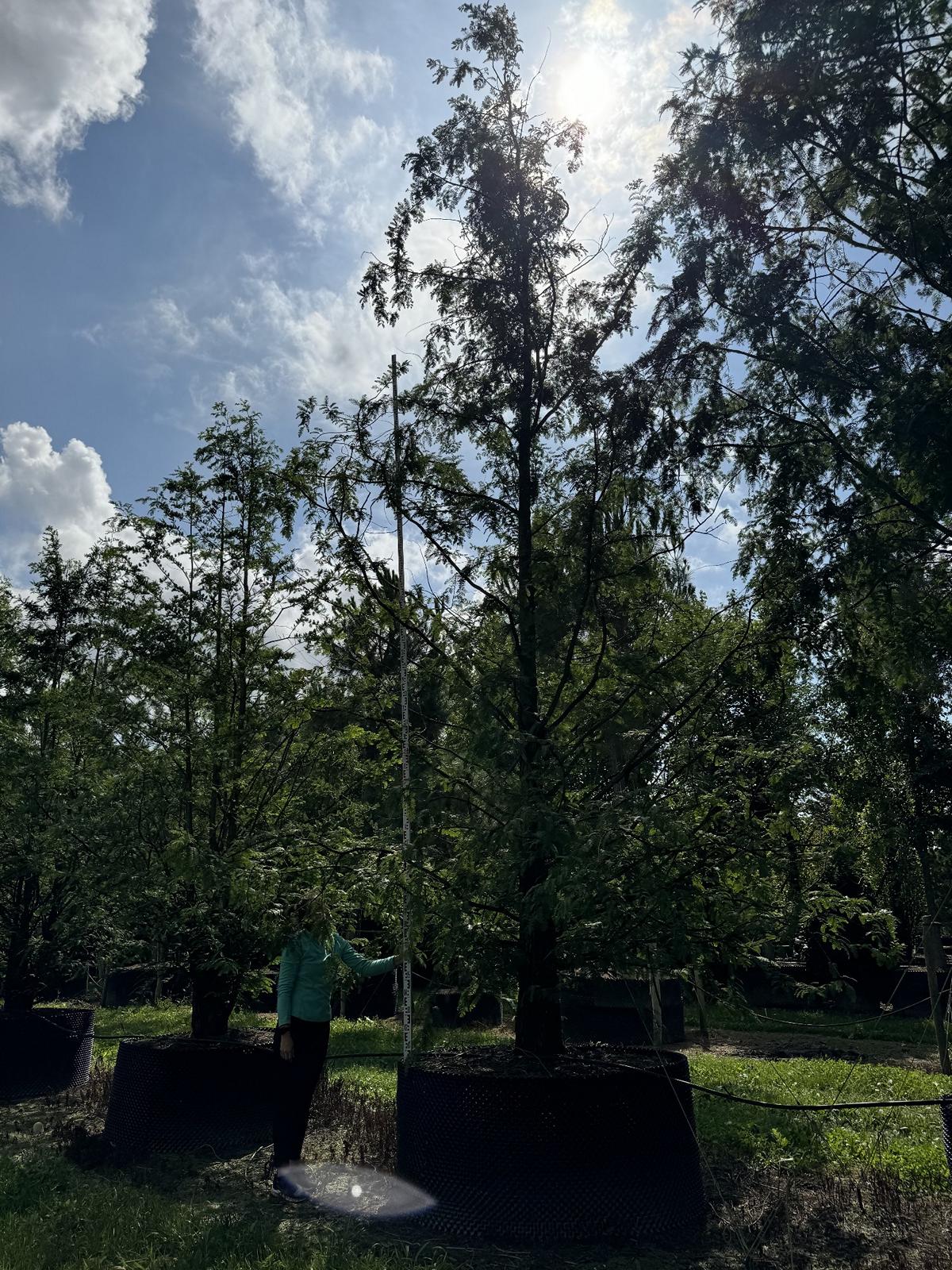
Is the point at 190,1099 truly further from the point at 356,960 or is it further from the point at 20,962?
the point at 20,962

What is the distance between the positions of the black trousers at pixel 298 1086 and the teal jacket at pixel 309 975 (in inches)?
2.7

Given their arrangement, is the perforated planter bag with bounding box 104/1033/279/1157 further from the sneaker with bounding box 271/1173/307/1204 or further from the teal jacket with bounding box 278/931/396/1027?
the sneaker with bounding box 271/1173/307/1204

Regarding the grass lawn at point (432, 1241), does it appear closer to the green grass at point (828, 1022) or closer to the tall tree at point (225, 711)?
the tall tree at point (225, 711)

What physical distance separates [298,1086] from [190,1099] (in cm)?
100

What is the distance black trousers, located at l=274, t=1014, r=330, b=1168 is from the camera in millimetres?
5422

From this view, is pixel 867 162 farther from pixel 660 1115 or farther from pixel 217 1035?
pixel 217 1035

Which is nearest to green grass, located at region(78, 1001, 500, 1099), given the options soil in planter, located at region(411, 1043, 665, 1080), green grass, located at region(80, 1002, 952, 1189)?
green grass, located at region(80, 1002, 952, 1189)

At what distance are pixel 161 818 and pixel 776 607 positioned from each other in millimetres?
4681

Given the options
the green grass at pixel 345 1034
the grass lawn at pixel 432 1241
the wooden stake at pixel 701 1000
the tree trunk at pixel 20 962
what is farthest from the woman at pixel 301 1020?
the tree trunk at pixel 20 962

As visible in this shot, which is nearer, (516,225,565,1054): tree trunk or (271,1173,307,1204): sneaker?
(516,225,565,1054): tree trunk

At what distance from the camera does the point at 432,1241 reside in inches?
163

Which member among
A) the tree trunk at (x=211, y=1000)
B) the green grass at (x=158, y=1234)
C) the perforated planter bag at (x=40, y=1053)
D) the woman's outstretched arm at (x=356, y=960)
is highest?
the woman's outstretched arm at (x=356, y=960)

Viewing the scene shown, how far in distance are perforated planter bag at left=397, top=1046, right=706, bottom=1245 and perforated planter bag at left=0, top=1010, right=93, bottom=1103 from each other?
4661 millimetres

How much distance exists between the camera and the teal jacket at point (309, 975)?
568cm
